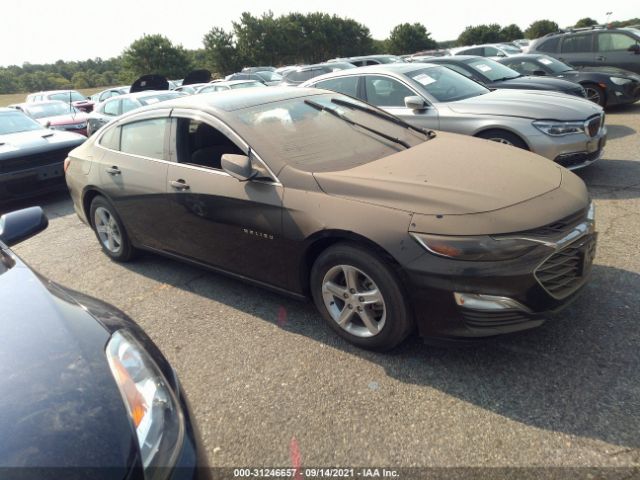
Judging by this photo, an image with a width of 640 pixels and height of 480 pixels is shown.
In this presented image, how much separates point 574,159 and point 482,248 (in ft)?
12.7

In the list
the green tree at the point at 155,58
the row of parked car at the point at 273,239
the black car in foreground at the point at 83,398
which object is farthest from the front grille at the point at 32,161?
the green tree at the point at 155,58

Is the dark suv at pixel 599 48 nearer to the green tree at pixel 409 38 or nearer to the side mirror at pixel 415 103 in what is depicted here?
the side mirror at pixel 415 103

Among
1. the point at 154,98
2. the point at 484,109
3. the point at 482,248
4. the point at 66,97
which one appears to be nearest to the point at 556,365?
the point at 482,248

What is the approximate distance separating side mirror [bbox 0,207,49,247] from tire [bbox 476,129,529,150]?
4.87 metres

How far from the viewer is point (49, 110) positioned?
13.4 meters

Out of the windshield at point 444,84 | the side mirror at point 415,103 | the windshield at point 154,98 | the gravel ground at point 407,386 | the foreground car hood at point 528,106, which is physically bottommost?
the gravel ground at point 407,386

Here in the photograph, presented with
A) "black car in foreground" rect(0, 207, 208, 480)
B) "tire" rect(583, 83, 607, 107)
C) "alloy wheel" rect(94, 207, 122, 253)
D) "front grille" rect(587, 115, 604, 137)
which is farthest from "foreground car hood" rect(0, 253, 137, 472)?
"tire" rect(583, 83, 607, 107)

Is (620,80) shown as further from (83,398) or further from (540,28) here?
(540,28)

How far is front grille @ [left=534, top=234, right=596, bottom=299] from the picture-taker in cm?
258

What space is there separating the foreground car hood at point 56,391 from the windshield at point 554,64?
11.1 metres

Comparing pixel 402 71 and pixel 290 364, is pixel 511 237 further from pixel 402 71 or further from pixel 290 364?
pixel 402 71

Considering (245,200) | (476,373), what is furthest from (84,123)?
(476,373)

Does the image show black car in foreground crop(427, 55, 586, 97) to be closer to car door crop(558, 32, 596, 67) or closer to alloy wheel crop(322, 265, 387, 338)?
car door crop(558, 32, 596, 67)

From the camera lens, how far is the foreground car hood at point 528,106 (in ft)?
Result: 18.5
